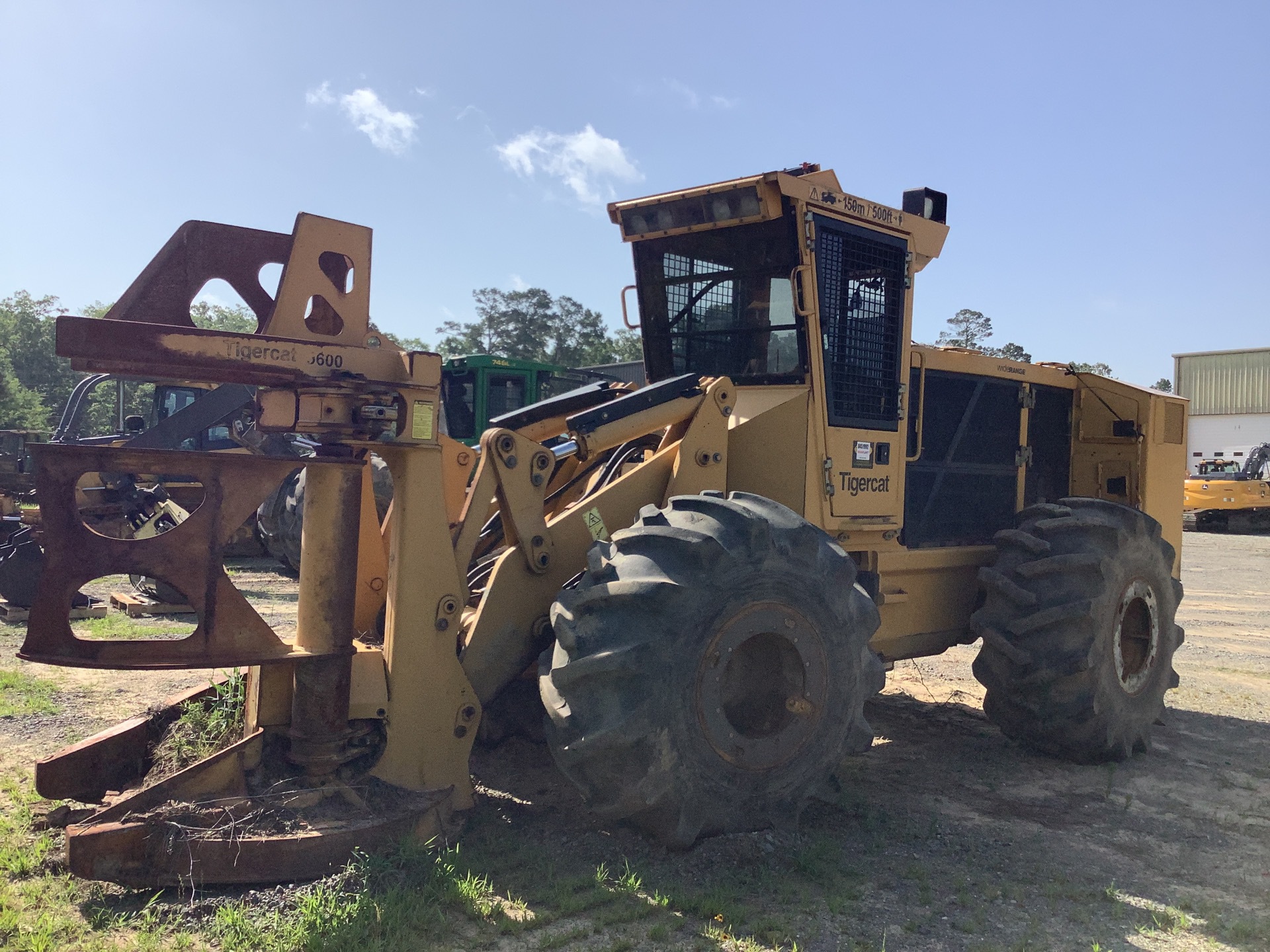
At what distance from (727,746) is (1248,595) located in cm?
1346

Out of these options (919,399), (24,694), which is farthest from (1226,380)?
(24,694)

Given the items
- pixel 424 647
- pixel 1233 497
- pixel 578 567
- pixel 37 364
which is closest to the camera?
pixel 424 647

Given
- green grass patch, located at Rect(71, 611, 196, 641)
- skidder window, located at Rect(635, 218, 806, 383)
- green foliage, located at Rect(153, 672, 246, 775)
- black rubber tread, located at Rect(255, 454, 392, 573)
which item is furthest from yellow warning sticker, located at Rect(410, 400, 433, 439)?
black rubber tread, located at Rect(255, 454, 392, 573)

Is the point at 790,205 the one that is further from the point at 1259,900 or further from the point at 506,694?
the point at 1259,900

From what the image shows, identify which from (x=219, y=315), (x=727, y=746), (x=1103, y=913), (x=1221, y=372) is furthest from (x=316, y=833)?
(x=219, y=315)

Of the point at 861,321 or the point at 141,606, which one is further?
the point at 141,606

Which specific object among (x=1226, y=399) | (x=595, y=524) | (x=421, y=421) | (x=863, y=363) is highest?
(x=1226, y=399)

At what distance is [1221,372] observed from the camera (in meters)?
45.9

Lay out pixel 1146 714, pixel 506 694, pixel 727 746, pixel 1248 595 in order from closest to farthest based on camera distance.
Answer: pixel 727 746, pixel 506 694, pixel 1146 714, pixel 1248 595

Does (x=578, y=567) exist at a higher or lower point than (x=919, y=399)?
lower

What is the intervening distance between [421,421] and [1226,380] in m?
50.4

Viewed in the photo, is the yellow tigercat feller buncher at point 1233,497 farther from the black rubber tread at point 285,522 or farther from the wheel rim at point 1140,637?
the black rubber tread at point 285,522

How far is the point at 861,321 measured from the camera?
550 cm

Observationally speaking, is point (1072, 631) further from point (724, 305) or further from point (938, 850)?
point (724, 305)
